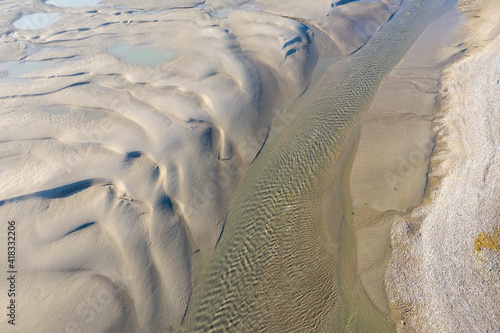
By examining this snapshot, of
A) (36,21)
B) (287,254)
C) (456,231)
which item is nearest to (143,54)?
(36,21)

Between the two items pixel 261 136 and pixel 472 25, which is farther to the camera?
pixel 472 25

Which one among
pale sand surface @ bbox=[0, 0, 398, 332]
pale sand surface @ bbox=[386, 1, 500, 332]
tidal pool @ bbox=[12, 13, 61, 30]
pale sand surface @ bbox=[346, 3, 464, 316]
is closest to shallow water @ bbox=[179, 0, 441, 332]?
pale sand surface @ bbox=[346, 3, 464, 316]

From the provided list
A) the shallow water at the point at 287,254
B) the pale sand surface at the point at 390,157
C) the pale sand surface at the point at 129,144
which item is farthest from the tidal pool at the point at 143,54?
the pale sand surface at the point at 390,157

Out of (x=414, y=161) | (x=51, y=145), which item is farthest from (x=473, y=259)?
(x=51, y=145)

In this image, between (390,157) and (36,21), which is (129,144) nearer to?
(390,157)

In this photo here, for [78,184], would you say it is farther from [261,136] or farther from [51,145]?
[261,136]

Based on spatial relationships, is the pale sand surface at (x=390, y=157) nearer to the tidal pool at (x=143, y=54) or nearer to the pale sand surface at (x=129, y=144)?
the pale sand surface at (x=129, y=144)
